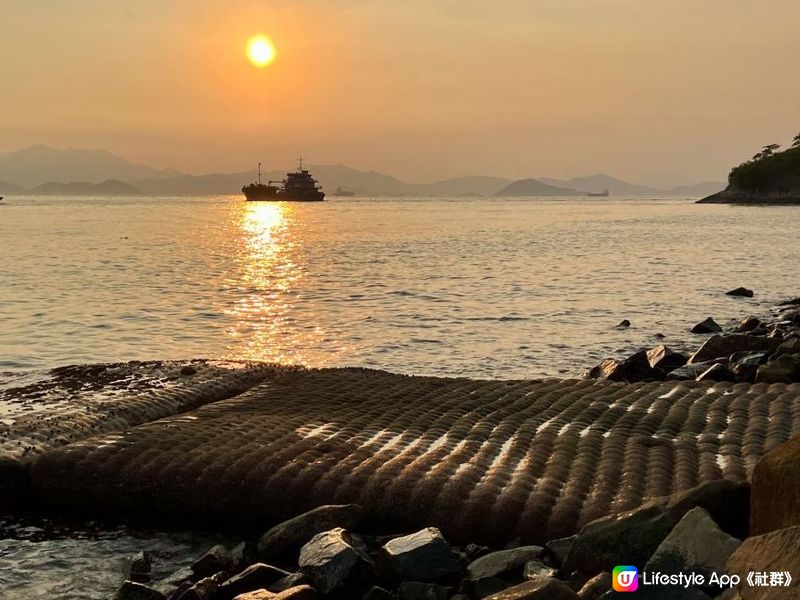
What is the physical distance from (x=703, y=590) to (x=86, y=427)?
729 cm

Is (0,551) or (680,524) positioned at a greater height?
(680,524)

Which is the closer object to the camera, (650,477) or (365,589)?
(365,589)

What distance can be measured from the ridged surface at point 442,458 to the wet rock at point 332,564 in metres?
1.06

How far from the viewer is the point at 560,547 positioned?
5566mm

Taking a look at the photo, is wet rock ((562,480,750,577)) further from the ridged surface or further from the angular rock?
the ridged surface

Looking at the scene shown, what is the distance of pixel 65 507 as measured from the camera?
25.1ft

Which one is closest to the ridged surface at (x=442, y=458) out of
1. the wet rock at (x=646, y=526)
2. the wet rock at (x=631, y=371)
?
the wet rock at (x=646, y=526)

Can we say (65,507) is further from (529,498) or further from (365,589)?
(529,498)

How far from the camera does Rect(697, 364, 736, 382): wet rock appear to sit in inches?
475

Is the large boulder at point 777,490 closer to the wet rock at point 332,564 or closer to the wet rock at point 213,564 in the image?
the wet rock at point 332,564

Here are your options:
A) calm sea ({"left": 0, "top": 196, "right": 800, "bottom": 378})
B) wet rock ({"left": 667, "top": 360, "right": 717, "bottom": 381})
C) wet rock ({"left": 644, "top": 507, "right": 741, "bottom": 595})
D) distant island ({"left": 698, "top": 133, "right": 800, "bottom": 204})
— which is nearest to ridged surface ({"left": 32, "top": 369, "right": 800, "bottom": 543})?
wet rock ({"left": 644, "top": 507, "right": 741, "bottom": 595})

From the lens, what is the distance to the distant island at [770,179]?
16962cm

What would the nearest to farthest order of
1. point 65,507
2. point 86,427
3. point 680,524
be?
point 680,524 < point 65,507 < point 86,427

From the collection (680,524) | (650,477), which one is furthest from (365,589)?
(650,477)
